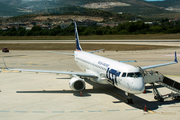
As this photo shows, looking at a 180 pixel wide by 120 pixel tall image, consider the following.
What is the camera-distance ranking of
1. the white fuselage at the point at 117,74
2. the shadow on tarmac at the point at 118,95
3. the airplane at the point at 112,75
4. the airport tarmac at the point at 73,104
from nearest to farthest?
1. the airport tarmac at the point at 73,104
2. the white fuselage at the point at 117,74
3. the airplane at the point at 112,75
4. the shadow on tarmac at the point at 118,95

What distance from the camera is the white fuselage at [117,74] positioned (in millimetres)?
21634

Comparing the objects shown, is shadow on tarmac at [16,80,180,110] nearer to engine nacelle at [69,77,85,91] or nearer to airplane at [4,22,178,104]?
engine nacelle at [69,77,85,91]

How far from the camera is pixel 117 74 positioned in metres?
23.5

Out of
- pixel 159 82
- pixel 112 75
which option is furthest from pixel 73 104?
pixel 159 82

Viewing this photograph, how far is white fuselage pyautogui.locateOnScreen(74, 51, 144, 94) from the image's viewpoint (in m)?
21.6

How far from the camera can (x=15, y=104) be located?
24.1 m

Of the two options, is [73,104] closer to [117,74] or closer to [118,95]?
[117,74]

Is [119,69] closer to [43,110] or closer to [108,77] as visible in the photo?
[108,77]

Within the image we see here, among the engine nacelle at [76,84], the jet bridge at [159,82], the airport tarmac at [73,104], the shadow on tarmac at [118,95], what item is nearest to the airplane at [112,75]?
the engine nacelle at [76,84]

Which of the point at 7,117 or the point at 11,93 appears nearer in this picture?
the point at 7,117

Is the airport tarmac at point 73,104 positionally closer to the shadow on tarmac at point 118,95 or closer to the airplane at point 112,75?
the shadow on tarmac at point 118,95

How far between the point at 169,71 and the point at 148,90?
13.7m

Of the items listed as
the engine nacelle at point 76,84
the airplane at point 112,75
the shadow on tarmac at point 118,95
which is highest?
the airplane at point 112,75

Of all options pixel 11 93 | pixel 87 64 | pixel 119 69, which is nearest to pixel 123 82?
pixel 119 69
